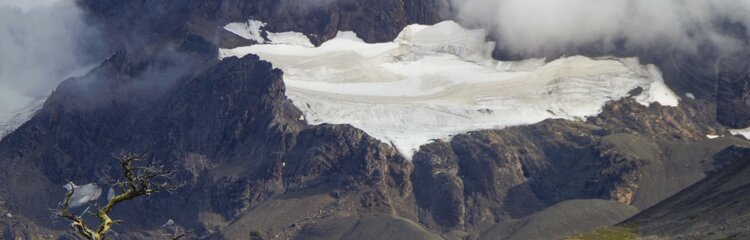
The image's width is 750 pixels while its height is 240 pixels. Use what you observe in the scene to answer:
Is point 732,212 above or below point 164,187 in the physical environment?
below

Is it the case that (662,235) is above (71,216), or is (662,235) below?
below

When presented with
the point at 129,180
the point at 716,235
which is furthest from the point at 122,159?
the point at 716,235

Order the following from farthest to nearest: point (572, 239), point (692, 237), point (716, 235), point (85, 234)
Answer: point (572, 239) < point (692, 237) < point (716, 235) < point (85, 234)

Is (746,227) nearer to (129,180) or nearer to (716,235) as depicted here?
(716,235)

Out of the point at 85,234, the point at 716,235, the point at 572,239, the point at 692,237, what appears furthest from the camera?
the point at 572,239

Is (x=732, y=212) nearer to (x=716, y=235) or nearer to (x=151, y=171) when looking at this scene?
(x=716, y=235)

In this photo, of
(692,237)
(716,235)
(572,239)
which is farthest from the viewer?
(572,239)

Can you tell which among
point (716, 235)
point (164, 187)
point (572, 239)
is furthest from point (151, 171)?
point (572, 239)

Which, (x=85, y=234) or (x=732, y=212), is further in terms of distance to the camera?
(x=732, y=212)

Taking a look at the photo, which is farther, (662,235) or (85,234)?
(662,235)
